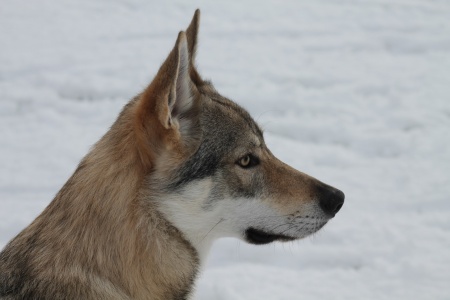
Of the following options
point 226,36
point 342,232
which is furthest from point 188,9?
point 342,232

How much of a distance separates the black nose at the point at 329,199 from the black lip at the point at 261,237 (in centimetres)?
21

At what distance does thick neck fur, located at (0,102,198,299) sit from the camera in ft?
10.6

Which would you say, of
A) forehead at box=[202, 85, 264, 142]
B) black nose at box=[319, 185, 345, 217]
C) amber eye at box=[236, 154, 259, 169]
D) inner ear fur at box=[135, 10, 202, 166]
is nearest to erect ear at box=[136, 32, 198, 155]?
inner ear fur at box=[135, 10, 202, 166]

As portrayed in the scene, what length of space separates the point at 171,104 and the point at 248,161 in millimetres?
543

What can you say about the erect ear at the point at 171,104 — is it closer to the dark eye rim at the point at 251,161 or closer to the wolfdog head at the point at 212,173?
the wolfdog head at the point at 212,173

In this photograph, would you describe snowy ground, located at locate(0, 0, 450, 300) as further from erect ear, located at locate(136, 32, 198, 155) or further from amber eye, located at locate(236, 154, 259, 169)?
erect ear, located at locate(136, 32, 198, 155)

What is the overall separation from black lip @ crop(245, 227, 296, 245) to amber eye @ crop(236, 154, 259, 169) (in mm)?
287

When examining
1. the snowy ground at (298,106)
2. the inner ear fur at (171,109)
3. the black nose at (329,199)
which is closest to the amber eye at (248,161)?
the inner ear fur at (171,109)

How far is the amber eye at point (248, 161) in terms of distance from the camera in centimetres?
362

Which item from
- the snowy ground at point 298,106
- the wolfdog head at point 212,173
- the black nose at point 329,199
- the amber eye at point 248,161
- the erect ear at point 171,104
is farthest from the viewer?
the snowy ground at point 298,106

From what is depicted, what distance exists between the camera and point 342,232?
549cm

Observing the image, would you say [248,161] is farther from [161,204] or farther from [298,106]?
[298,106]

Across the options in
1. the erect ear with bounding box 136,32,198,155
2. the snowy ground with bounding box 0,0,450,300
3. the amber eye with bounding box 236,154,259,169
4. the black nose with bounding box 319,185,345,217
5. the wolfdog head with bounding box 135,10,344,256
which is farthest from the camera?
the snowy ground with bounding box 0,0,450,300

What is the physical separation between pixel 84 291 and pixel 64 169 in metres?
2.89
